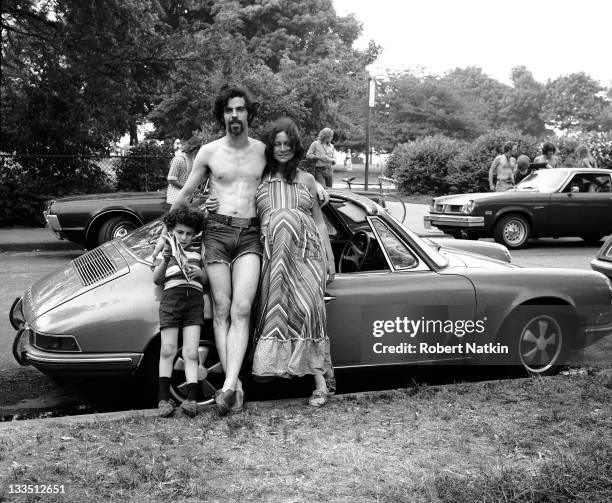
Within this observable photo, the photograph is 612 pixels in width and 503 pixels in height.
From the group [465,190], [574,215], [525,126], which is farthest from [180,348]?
[525,126]

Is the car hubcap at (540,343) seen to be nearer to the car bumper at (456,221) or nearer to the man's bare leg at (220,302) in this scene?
the man's bare leg at (220,302)

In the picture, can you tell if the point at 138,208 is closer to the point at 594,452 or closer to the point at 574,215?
the point at 574,215

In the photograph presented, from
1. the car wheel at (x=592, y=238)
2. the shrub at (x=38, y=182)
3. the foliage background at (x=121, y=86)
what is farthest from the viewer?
the foliage background at (x=121, y=86)

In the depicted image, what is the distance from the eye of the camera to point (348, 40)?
43469mm

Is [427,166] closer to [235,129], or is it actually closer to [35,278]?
[35,278]

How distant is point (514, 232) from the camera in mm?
13633

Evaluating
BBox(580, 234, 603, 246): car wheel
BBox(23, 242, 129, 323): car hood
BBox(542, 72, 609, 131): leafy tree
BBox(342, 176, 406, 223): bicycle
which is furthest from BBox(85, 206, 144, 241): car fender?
BBox(542, 72, 609, 131): leafy tree

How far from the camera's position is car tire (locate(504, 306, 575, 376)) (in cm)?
521

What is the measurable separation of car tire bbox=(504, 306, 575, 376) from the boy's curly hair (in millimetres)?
2252

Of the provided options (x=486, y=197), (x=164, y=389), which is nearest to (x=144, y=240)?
(x=164, y=389)

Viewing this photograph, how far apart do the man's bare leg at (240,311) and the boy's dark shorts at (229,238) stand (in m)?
0.05

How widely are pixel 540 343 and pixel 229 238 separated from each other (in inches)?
92.9

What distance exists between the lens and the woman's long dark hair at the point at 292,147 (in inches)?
183

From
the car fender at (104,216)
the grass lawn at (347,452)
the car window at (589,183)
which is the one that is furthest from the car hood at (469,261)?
the car window at (589,183)
